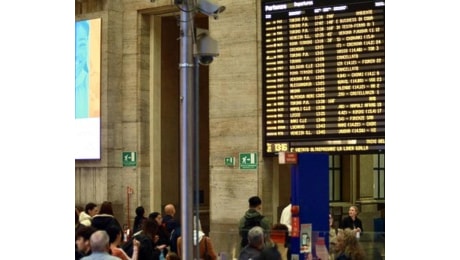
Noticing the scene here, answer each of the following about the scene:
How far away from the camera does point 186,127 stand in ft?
21.1

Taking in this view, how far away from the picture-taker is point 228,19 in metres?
13.6

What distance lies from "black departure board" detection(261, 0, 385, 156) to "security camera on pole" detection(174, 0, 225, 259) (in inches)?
198

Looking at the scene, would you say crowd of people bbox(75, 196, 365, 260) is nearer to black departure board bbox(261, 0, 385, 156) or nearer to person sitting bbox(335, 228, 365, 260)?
person sitting bbox(335, 228, 365, 260)

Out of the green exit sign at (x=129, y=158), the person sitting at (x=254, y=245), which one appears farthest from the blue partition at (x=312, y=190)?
the green exit sign at (x=129, y=158)

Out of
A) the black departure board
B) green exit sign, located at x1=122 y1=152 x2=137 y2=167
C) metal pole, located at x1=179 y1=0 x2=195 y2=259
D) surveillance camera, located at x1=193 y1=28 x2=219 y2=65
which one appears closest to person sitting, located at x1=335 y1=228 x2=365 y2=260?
metal pole, located at x1=179 y1=0 x2=195 y2=259

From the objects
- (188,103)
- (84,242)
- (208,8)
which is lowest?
(84,242)

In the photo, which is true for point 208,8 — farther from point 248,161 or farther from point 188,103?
point 248,161

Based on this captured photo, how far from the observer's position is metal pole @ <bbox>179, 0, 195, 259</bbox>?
629 cm

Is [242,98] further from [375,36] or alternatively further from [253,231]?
[253,231]

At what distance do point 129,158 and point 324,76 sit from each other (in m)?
5.14

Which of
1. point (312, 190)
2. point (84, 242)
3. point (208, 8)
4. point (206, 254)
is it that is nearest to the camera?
point (84, 242)

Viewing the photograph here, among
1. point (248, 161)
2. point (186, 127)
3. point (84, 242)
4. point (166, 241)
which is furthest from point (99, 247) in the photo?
point (248, 161)

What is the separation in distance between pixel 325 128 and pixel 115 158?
208 inches
